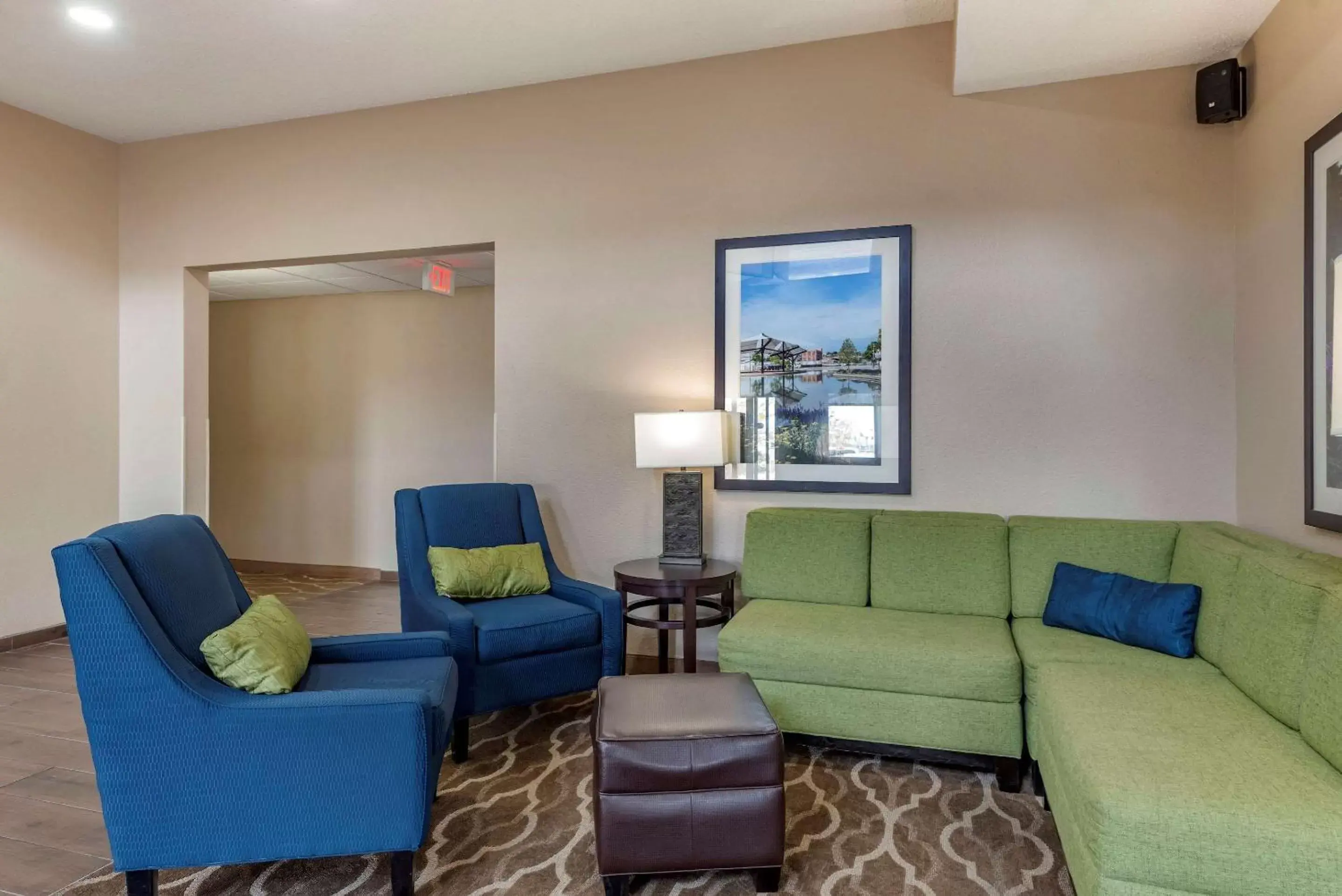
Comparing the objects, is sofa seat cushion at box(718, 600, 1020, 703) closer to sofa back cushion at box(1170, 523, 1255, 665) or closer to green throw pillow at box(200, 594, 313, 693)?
sofa back cushion at box(1170, 523, 1255, 665)

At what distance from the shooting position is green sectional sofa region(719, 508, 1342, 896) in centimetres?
159

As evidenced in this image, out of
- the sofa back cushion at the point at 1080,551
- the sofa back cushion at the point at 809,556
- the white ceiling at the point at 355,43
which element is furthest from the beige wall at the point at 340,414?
the sofa back cushion at the point at 1080,551

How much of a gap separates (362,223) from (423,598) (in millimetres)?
2414

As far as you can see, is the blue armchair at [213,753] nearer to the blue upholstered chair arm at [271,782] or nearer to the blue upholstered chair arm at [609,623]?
the blue upholstered chair arm at [271,782]

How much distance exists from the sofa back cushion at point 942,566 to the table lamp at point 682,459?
0.77 meters

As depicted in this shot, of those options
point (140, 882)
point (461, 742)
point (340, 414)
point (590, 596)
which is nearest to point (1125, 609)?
point (590, 596)

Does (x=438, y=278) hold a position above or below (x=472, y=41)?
below

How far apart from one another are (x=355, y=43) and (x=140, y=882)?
345 centimetres

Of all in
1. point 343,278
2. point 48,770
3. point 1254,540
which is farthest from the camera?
point 343,278

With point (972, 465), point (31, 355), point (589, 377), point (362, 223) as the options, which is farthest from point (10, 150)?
point (972, 465)

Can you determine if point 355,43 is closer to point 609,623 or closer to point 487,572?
point 487,572

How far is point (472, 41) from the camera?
3.72 metres

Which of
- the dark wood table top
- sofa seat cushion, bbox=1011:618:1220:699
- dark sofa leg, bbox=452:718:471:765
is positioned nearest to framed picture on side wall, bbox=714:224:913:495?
the dark wood table top

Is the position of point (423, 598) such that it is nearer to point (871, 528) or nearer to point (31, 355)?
point (871, 528)
